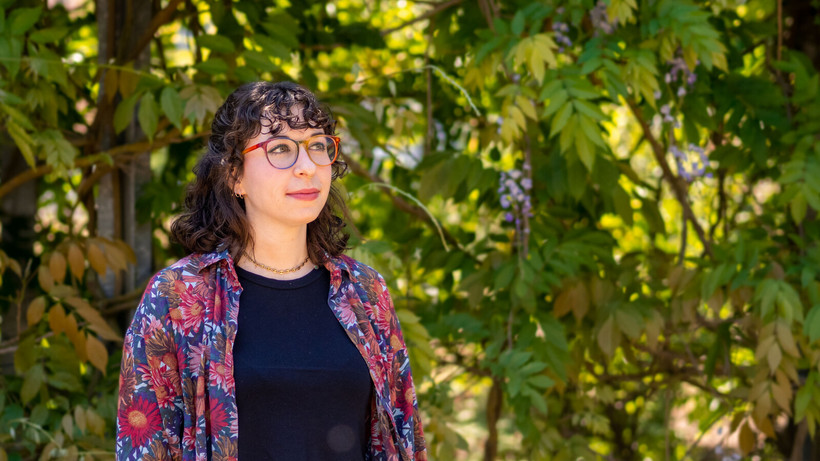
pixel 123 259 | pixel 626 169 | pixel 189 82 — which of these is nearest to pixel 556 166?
pixel 626 169

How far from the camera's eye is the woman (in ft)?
5.16

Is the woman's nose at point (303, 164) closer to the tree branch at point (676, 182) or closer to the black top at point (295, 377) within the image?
the black top at point (295, 377)

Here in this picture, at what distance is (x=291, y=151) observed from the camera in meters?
1.68

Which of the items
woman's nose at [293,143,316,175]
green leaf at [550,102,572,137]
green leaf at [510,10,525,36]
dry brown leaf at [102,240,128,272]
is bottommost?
dry brown leaf at [102,240,128,272]

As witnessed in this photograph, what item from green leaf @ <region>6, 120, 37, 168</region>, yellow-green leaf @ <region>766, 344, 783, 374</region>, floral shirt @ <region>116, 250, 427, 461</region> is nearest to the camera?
floral shirt @ <region>116, 250, 427, 461</region>

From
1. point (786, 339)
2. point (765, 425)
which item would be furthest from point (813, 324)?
point (765, 425)

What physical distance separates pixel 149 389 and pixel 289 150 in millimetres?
Answer: 497

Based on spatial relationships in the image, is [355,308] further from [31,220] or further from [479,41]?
[31,220]

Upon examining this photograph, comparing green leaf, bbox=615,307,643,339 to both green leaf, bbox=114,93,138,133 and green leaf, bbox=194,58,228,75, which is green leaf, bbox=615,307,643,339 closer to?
green leaf, bbox=194,58,228,75

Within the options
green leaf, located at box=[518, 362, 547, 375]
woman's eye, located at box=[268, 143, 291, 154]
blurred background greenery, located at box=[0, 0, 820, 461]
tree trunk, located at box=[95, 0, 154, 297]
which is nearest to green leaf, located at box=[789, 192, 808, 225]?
blurred background greenery, located at box=[0, 0, 820, 461]

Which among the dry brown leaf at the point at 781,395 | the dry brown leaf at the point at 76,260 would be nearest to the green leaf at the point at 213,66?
the dry brown leaf at the point at 76,260

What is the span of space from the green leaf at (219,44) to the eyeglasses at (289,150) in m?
→ 0.90

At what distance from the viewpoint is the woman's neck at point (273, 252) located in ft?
5.66

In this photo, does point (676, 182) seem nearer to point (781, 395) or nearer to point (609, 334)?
point (609, 334)
